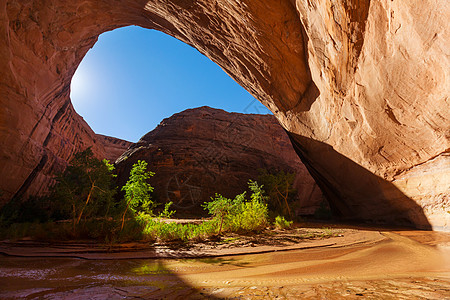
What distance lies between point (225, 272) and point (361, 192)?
10.6m

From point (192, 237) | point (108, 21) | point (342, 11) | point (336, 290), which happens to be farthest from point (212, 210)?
point (108, 21)

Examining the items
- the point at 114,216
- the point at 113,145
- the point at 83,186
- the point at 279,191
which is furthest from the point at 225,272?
the point at 113,145

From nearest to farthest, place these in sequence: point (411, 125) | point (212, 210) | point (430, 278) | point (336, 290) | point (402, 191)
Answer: point (336, 290) → point (430, 278) → point (411, 125) → point (212, 210) → point (402, 191)

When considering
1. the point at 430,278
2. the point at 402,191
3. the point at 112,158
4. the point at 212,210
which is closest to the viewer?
the point at 430,278

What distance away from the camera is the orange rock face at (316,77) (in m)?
5.31

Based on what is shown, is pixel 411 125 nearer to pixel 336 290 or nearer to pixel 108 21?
pixel 336 290

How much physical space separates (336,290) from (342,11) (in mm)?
6398

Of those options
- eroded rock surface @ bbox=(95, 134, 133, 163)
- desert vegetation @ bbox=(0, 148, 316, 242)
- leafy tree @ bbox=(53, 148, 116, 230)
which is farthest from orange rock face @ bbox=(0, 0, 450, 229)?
eroded rock surface @ bbox=(95, 134, 133, 163)

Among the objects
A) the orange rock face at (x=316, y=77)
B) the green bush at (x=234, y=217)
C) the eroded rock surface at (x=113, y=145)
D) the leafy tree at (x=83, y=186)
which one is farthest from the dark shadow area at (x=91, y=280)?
the eroded rock surface at (x=113, y=145)

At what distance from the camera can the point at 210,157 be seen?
21422 millimetres

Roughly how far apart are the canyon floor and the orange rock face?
174 inches

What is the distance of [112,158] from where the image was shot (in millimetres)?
30250

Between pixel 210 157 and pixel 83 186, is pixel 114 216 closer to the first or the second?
pixel 83 186

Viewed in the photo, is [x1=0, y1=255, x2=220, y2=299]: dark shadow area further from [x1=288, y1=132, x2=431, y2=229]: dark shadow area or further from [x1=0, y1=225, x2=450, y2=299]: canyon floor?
[x1=288, y1=132, x2=431, y2=229]: dark shadow area
